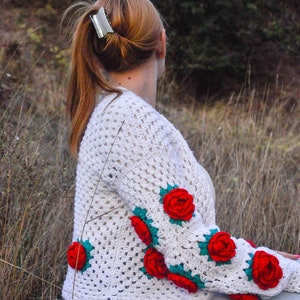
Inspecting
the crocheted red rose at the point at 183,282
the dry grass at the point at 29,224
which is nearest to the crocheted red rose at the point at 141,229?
the crocheted red rose at the point at 183,282

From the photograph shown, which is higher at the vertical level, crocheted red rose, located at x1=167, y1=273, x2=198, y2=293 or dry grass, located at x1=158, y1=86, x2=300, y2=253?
crocheted red rose, located at x1=167, y1=273, x2=198, y2=293

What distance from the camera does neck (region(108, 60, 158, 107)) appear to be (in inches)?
76.0

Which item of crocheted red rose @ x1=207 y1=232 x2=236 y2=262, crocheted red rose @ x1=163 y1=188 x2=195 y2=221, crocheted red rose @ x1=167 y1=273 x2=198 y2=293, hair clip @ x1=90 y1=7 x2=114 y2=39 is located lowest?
crocheted red rose @ x1=167 y1=273 x2=198 y2=293

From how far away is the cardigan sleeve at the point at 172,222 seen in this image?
5.53ft

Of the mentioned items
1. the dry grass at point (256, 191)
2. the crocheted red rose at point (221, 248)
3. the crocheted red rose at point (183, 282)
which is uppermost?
the crocheted red rose at point (221, 248)

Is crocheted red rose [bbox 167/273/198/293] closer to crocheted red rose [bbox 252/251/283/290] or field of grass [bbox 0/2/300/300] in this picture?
crocheted red rose [bbox 252/251/283/290]

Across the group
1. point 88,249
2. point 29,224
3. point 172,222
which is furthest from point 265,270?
point 29,224

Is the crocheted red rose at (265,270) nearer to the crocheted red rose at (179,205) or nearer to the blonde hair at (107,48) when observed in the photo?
the crocheted red rose at (179,205)

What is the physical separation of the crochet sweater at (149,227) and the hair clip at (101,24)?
0.18 m

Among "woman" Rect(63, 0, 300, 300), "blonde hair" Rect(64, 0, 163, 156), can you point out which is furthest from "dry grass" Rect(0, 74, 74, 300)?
"blonde hair" Rect(64, 0, 163, 156)

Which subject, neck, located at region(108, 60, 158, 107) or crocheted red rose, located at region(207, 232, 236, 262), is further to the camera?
neck, located at region(108, 60, 158, 107)

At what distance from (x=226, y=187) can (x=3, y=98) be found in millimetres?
1420

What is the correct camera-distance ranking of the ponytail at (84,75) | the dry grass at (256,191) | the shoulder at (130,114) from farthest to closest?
the dry grass at (256,191) → the ponytail at (84,75) → the shoulder at (130,114)

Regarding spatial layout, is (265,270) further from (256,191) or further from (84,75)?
(256,191)
